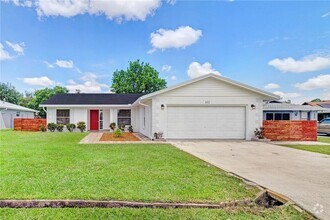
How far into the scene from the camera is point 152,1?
54.0 feet

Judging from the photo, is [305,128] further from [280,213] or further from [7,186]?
[7,186]

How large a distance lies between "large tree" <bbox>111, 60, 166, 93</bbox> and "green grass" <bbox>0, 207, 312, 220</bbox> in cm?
3807

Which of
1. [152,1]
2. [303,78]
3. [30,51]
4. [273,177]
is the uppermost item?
[152,1]

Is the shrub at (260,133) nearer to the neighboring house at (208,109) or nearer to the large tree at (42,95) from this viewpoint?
the neighboring house at (208,109)

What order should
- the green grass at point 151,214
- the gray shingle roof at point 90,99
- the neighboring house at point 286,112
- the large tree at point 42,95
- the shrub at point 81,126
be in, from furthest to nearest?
1. the large tree at point 42,95
2. the neighboring house at point 286,112
3. the gray shingle roof at point 90,99
4. the shrub at point 81,126
5. the green grass at point 151,214

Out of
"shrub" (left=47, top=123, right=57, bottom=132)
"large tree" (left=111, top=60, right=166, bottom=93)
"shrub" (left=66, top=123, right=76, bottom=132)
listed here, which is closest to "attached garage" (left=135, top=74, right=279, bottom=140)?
"shrub" (left=66, top=123, right=76, bottom=132)

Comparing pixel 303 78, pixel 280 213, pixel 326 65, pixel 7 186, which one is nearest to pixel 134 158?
pixel 7 186

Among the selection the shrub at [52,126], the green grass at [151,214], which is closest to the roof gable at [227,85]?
the shrub at [52,126]

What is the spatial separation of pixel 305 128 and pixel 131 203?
15263 mm

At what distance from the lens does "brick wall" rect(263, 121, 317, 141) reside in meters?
15.5

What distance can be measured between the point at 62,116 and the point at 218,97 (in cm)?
1416

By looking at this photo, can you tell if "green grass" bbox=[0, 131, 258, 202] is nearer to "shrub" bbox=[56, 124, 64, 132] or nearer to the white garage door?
the white garage door

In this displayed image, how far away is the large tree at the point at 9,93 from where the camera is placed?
47.7 metres

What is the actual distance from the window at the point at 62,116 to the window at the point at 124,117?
180 inches
